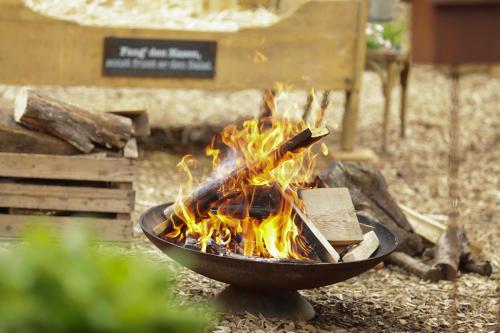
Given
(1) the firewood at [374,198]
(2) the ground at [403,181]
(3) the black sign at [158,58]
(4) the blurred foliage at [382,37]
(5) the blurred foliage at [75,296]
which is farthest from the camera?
(4) the blurred foliage at [382,37]

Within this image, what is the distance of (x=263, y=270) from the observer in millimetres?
3531

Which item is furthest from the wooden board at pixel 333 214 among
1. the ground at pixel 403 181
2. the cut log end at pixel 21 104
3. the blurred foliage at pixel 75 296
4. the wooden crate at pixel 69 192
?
the blurred foliage at pixel 75 296

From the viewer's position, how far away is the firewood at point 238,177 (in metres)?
3.87

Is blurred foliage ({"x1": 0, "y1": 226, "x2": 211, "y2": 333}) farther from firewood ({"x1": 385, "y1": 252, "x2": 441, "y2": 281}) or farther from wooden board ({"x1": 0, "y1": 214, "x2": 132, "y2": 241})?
firewood ({"x1": 385, "y1": 252, "x2": 441, "y2": 281})

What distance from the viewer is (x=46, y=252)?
1.61 meters

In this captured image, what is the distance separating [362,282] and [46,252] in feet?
10.7

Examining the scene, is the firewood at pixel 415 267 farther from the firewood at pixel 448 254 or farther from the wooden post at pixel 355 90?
the wooden post at pixel 355 90

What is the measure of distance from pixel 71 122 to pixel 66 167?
24cm

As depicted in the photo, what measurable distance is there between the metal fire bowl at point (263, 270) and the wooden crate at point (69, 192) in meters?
1.08

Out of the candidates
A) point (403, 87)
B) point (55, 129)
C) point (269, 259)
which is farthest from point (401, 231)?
point (403, 87)

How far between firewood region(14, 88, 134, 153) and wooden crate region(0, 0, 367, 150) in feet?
5.21

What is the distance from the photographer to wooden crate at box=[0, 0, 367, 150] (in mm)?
6336

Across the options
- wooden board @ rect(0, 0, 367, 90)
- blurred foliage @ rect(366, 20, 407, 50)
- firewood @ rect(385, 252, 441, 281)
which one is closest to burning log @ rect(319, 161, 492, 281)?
firewood @ rect(385, 252, 441, 281)

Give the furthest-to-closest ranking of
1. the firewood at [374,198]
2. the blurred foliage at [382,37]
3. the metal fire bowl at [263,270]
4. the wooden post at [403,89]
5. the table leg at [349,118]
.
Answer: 1. the wooden post at [403,89]
2. the blurred foliage at [382,37]
3. the table leg at [349,118]
4. the firewood at [374,198]
5. the metal fire bowl at [263,270]
